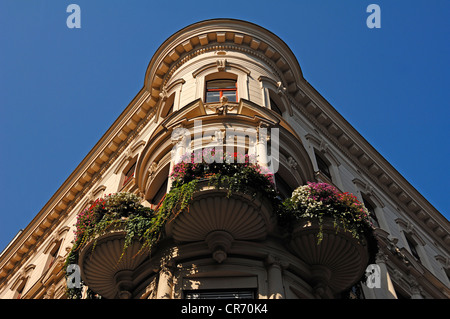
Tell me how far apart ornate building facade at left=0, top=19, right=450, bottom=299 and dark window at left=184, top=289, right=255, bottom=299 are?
0.03 meters

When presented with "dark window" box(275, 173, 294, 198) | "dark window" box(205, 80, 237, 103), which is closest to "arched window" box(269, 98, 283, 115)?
"dark window" box(205, 80, 237, 103)

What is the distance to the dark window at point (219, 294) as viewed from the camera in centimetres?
1116


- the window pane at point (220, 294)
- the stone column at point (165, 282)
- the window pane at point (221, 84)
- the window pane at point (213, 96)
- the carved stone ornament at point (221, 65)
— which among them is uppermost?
the carved stone ornament at point (221, 65)

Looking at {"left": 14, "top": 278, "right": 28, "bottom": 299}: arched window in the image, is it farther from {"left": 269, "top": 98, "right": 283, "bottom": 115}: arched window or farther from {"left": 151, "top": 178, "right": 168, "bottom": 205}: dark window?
{"left": 269, "top": 98, "right": 283, "bottom": 115}: arched window

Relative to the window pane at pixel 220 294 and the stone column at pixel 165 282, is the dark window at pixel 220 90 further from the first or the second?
the window pane at pixel 220 294

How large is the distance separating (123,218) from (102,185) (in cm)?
1257

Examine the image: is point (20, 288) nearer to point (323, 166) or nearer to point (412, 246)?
point (323, 166)

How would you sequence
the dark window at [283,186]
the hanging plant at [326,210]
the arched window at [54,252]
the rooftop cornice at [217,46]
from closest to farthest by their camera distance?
the hanging plant at [326,210], the dark window at [283,186], the rooftop cornice at [217,46], the arched window at [54,252]

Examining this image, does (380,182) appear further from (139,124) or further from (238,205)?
(238,205)

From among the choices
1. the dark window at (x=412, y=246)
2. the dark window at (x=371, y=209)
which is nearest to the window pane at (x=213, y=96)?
the dark window at (x=371, y=209)

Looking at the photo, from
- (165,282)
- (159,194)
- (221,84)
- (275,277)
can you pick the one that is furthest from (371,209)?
(165,282)

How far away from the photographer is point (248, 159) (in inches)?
543
